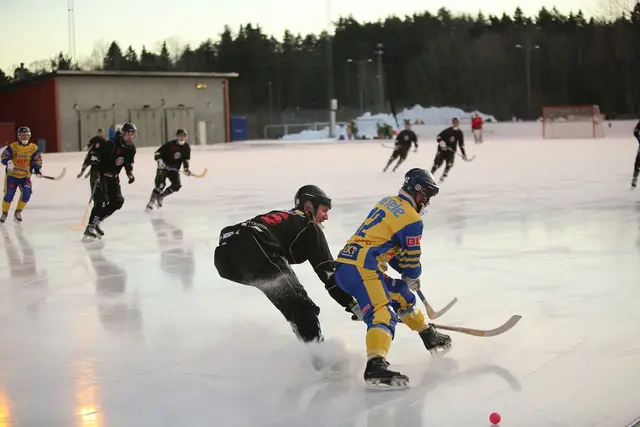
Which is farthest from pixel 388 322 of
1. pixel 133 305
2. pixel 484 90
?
pixel 484 90

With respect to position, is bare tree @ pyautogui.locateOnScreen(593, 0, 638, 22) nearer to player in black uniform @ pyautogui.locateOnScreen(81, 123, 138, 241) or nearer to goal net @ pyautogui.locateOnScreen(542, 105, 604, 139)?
goal net @ pyautogui.locateOnScreen(542, 105, 604, 139)

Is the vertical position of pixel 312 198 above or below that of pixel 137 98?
below

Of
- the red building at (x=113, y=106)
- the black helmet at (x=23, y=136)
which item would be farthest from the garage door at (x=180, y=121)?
the black helmet at (x=23, y=136)

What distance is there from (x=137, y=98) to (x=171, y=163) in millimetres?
28988

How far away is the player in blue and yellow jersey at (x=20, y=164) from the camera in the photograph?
1028 centimetres

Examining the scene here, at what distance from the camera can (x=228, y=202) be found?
40.6 ft

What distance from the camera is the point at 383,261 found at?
383cm

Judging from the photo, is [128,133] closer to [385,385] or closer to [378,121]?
[385,385]

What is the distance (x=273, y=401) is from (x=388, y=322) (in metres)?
0.58

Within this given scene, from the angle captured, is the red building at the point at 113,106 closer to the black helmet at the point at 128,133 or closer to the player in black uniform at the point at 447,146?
the player in black uniform at the point at 447,146

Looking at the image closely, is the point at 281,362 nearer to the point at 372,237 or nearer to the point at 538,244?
the point at 372,237

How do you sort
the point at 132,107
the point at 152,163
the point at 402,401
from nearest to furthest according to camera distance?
the point at 402,401, the point at 152,163, the point at 132,107

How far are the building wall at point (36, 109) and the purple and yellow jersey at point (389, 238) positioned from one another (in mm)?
34287

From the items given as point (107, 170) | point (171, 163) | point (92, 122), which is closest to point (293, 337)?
point (107, 170)
